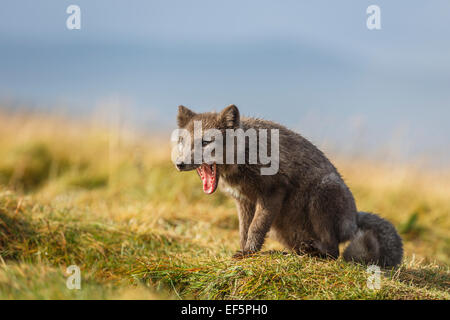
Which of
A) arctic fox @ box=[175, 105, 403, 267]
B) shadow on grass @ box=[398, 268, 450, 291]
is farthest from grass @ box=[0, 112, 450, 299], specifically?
arctic fox @ box=[175, 105, 403, 267]

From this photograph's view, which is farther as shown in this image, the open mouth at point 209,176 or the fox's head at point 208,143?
the open mouth at point 209,176

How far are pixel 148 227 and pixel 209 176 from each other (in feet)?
6.38

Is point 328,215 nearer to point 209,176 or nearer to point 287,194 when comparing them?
point 287,194

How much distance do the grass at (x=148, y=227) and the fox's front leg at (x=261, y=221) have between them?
0.53ft

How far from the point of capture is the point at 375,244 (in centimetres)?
519

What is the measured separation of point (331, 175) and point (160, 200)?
429 centimetres

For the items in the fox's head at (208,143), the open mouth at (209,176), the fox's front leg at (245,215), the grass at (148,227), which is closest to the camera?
the grass at (148,227)

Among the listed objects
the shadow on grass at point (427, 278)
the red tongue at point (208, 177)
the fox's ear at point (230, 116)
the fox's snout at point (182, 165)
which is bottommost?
the shadow on grass at point (427, 278)

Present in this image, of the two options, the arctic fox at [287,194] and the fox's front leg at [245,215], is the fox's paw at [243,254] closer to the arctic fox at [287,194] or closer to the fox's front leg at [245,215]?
the arctic fox at [287,194]

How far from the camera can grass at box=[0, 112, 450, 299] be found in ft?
13.3

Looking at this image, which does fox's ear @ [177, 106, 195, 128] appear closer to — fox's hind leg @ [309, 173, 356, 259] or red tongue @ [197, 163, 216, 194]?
red tongue @ [197, 163, 216, 194]

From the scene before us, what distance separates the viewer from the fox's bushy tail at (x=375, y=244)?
514 centimetres

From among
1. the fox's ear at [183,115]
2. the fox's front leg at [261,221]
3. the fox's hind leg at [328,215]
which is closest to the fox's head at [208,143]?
the fox's ear at [183,115]
